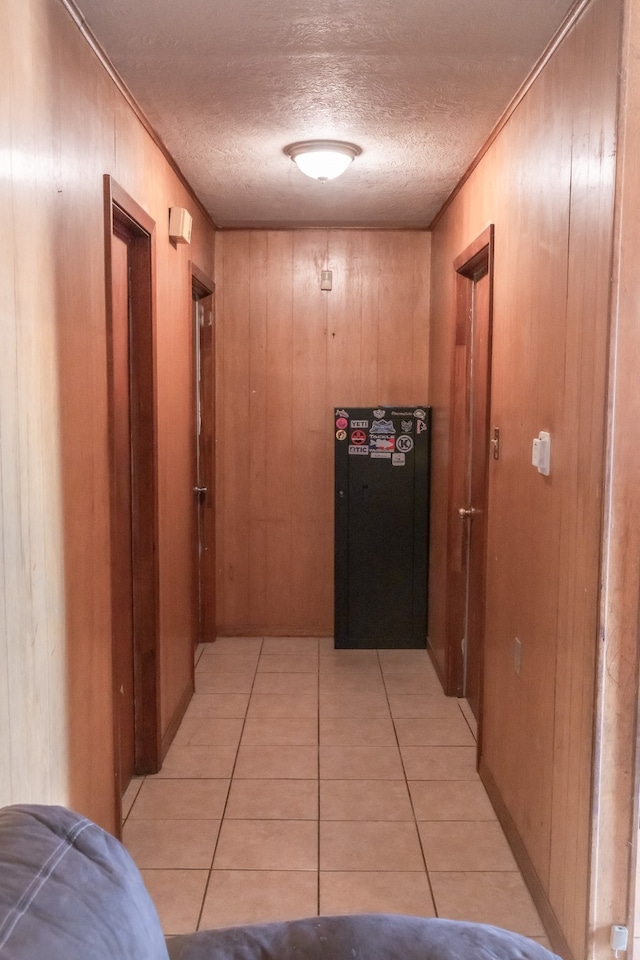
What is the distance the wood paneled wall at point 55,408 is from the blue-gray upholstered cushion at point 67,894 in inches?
22.7

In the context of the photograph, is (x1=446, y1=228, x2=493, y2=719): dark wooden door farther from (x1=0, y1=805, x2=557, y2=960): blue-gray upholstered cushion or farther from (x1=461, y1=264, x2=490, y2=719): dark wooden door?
(x1=0, y1=805, x2=557, y2=960): blue-gray upholstered cushion

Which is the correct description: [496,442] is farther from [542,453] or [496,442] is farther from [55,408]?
[55,408]

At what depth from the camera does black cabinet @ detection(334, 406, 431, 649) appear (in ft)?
15.2

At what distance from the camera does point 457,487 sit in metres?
4.02

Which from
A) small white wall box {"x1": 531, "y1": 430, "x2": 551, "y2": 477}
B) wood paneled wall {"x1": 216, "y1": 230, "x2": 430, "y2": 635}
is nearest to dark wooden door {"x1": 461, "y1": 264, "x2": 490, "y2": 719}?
wood paneled wall {"x1": 216, "y1": 230, "x2": 430, "y2": 635}

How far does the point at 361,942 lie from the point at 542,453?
149 centimetres

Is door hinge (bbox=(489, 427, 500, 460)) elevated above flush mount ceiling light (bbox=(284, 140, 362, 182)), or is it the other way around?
flush mount ceiling light (bbox=(284, 140, 362, 182))

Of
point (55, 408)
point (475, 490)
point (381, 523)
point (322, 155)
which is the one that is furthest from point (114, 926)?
point (381, 523)

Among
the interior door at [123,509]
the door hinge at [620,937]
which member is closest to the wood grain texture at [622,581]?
the door hinge at [620,937]

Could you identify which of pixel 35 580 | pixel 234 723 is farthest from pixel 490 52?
pixel 234 723

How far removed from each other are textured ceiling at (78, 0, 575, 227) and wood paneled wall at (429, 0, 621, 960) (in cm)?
17

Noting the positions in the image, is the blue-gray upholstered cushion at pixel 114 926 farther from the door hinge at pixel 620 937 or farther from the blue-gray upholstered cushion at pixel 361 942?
the door hinge at pixel 620 937

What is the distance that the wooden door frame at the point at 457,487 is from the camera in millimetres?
3934

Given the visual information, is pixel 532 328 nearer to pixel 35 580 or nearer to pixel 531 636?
pixel 531 636
